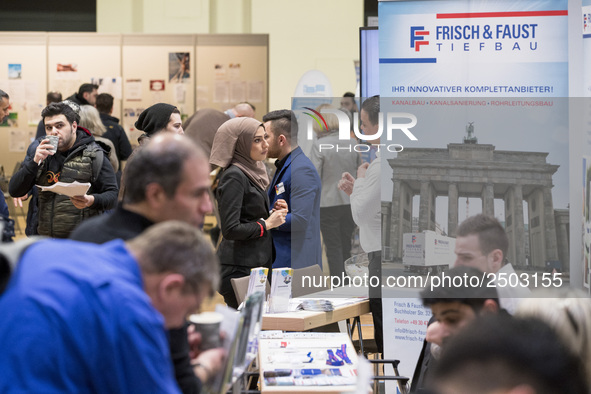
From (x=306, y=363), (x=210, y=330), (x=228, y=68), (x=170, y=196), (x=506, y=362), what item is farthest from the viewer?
(x=228, y=68)

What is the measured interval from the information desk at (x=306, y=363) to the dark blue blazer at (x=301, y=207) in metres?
0.80

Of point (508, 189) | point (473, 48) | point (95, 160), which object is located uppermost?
point (473, 48)

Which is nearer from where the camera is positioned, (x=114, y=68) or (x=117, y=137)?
(x=117, y=137)

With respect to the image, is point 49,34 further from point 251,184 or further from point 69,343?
point 69,343

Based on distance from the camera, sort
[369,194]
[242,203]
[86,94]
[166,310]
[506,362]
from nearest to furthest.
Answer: [506,362] < [166,310] < [369,194] < [242,203] < [86,94]

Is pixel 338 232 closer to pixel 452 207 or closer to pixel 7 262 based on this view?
pixel 452 207

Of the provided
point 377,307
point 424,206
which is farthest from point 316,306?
point 424,206

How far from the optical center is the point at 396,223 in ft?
13.0

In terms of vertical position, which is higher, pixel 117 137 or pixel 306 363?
pixel 117 137

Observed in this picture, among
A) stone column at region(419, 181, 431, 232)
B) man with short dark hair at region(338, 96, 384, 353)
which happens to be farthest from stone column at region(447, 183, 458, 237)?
man with short dark hair at region(338, 96, 384, 353)

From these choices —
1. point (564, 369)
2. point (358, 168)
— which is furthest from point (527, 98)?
point (564, 369)

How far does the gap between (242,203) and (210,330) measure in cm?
220

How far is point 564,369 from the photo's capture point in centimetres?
153

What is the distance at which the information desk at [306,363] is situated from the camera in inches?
115
